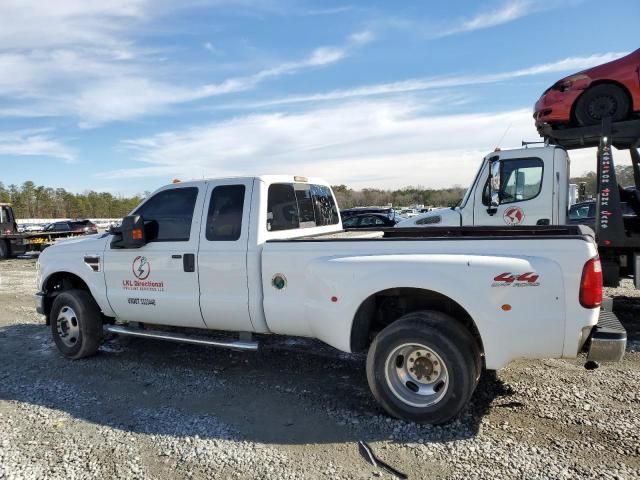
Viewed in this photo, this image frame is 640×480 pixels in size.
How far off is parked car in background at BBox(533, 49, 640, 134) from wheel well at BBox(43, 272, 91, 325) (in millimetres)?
6781

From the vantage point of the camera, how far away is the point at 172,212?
5.11 m

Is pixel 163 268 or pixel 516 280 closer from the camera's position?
pixel 516 280

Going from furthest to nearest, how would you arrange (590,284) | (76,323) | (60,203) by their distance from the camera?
(60,203)
(76,323)
(590,284)

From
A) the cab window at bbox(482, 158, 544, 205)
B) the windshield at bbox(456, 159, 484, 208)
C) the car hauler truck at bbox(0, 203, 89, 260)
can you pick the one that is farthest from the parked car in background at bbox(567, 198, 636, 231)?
the car hauler truck at bbox(0, 203, 89, 260)

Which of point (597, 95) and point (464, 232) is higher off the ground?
point (597, 95)

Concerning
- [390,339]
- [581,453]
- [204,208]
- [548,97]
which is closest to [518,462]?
[581,453]

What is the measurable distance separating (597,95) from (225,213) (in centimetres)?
555

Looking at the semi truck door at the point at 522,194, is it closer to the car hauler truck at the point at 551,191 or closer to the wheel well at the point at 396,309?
the car hauler truck at the point at 551,191

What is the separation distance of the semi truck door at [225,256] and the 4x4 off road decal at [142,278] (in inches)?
23.9

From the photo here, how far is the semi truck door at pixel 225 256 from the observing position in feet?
15.1

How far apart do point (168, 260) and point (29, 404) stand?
1.77m

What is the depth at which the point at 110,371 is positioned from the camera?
5246 mm

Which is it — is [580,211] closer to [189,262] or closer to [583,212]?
[583,212]

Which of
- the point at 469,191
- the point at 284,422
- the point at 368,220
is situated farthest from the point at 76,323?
the point at 368,220
